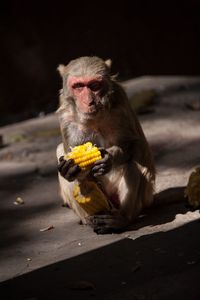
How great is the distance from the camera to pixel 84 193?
21.7 ft

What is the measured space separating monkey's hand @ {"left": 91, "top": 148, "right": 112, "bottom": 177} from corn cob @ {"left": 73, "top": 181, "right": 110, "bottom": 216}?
23cm

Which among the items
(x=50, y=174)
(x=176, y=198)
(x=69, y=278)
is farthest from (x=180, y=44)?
(x=69, y=278)

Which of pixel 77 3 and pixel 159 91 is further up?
pixel 77 3

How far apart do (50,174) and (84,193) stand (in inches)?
85.5

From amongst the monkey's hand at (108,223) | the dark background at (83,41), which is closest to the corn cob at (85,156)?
the monkey's hand at (108,223)

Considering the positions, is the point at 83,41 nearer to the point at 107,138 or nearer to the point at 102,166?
the point at 107,138

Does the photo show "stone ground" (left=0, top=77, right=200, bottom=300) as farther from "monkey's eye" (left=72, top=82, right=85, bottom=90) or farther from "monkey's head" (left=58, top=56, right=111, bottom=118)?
"monkey's eye" (left=72, top=82, right=85, bottom=90)

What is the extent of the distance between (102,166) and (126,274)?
1337 mm

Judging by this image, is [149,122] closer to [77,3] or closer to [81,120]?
[81,120]

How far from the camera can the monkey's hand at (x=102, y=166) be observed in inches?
251

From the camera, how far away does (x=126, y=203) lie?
6.61 meters

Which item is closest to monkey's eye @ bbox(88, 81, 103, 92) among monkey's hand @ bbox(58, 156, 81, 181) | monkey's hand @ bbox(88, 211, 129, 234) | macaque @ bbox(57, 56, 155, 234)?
macaque @ bbox(57, 56, 155, 234)

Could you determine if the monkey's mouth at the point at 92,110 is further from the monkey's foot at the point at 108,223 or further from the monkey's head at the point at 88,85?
the monkey's foot at the point at 108,223

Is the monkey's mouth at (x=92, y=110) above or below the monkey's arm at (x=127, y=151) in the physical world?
above
